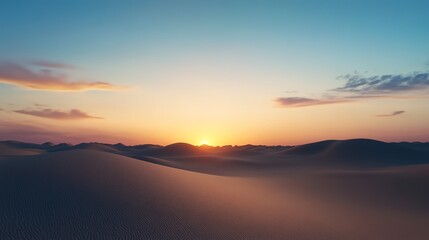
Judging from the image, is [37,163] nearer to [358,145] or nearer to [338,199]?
[338,199]

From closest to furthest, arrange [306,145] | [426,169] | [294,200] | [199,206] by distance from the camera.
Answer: [199,206] → [294,200] → [426,169] → [306,145]

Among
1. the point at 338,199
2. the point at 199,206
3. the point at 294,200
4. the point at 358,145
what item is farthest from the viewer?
the point at 358,145

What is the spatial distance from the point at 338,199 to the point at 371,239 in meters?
7.27

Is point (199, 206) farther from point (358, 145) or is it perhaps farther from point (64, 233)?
point (358, 145)

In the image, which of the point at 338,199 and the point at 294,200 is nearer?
the point at 294,200

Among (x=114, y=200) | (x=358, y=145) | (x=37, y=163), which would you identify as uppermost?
(x=358, y=145)

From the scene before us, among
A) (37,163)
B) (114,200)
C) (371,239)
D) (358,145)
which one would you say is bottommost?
(371,239)

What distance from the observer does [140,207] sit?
1152cm

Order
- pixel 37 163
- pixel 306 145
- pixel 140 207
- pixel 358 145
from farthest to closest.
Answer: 1. pixel 306 145
2. pixel 358 145
3. pixel 37 163
4. pixel 140 207

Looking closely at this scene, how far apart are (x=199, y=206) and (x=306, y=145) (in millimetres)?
56514

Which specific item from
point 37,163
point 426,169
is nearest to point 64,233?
point 37,163

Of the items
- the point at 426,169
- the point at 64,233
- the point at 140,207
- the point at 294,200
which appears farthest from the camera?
the point at 426,169

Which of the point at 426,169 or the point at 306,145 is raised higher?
the point at 306,145

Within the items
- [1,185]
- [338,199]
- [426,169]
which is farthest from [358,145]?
[1,185]
